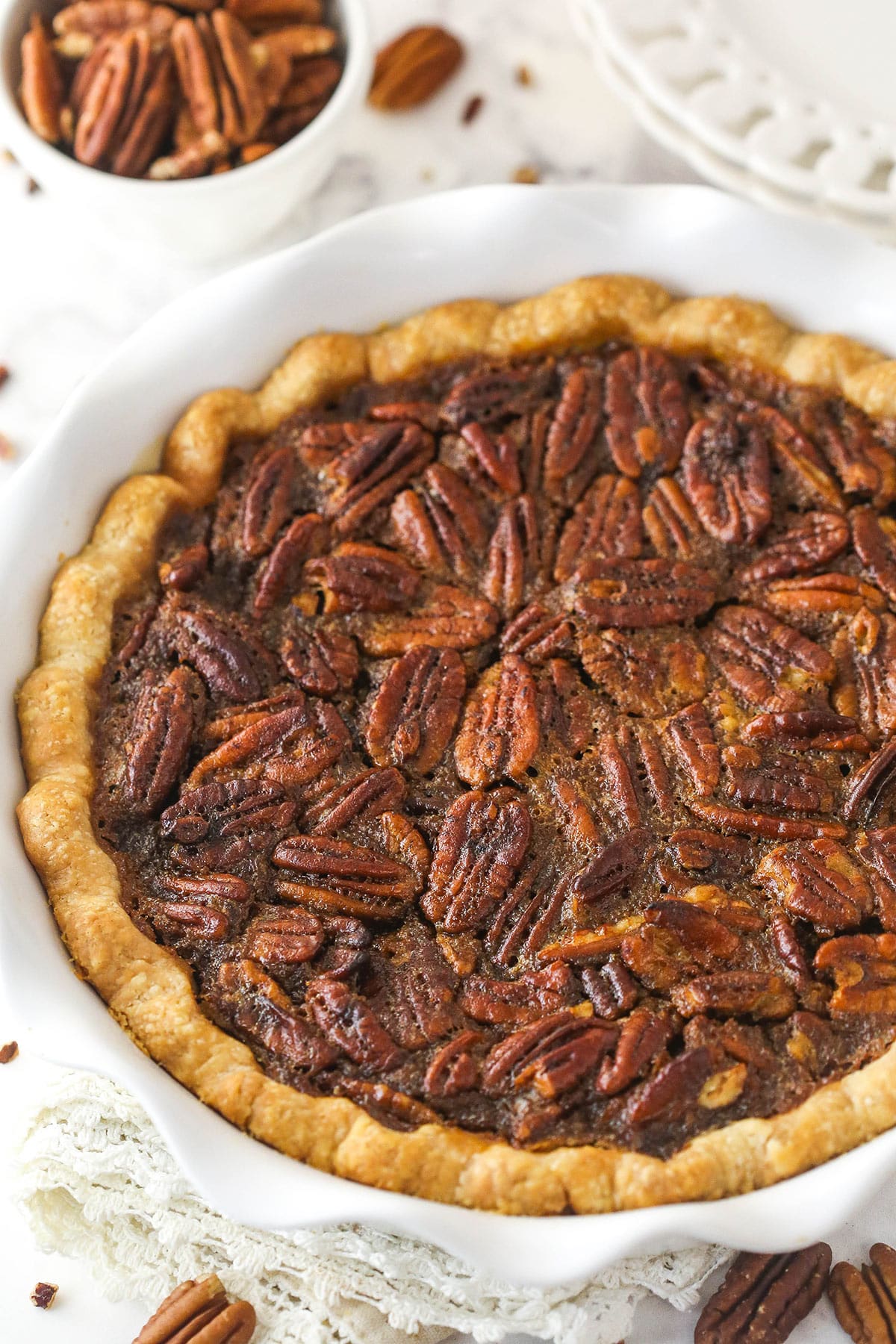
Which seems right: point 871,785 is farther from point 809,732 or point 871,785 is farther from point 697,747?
point 697,747

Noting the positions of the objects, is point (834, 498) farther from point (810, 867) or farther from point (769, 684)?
point (810, 867)

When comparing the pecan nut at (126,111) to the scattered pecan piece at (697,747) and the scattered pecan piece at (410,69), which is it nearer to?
the scattered pecan piece at (410,69)

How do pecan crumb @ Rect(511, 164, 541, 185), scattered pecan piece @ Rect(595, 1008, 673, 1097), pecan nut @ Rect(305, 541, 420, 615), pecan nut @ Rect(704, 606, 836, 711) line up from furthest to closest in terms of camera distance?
pecan crumb @ Rect(511, 164, 541, 185)
pecan nut @ Rect(305, 541, 420, 615)
pecan nut @ Rect(704, 606, 836, 711)
scattered pecan piece @ Rect(595, 1008, 673, 1097)

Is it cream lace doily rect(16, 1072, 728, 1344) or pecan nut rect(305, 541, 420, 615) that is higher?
pecan nut rect(305, 541, 420, 615)

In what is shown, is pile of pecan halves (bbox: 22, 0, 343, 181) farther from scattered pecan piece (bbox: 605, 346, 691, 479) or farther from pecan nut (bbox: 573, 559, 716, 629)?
pecan nut (bbox: 573, 559, 716, 629)

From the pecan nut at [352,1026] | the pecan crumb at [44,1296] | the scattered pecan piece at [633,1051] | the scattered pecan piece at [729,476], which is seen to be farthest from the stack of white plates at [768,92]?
the pecan crumb at [44,1296]

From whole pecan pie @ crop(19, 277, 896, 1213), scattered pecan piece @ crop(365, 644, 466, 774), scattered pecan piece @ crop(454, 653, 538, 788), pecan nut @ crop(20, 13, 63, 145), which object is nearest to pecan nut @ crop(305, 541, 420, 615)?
whole pecan pie @ crop(19, 277, 896, 1213)
